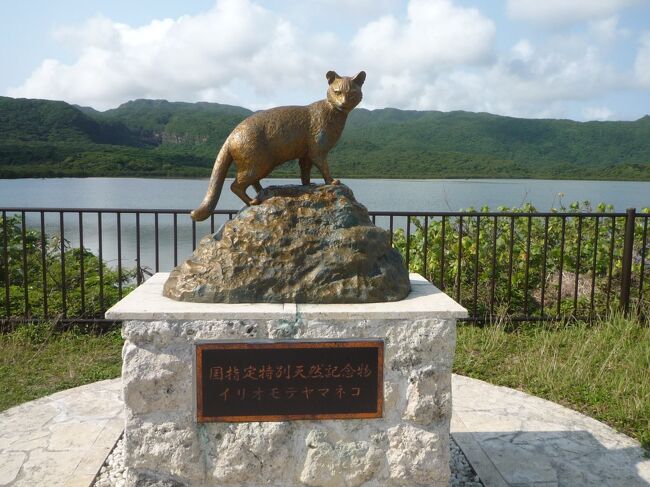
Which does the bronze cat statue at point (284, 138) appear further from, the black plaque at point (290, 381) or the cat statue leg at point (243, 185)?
the black plaque at point (290, 381)

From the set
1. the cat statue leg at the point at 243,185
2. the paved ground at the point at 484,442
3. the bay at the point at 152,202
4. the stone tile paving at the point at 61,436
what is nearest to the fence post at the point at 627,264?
the bay at the point at 152,202

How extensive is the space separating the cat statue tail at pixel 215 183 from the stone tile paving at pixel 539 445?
2045mm

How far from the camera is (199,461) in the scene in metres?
2.45

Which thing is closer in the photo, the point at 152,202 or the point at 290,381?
the point at 290,381

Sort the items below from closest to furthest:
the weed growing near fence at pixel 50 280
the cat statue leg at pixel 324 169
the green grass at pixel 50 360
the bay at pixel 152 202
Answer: the cat statue leg at pixel 324 169 → the green grass at pixel 50 360 → the weed growing near fence at pixel 50 280 → the bay at pixel 152 202

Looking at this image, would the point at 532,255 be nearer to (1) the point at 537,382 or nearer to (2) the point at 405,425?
(1) the point at 537,382

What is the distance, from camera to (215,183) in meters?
2.93

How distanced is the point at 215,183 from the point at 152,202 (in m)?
4.27

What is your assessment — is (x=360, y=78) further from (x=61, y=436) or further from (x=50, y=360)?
(x=50, y=360)

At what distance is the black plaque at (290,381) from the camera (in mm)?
2402

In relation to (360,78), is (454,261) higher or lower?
lower

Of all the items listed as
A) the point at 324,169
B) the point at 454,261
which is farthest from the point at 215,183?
the point at 454,261

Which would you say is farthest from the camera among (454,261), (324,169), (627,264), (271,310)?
(454,261)

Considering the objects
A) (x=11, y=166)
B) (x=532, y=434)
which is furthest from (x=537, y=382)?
(x=11, y=166)
